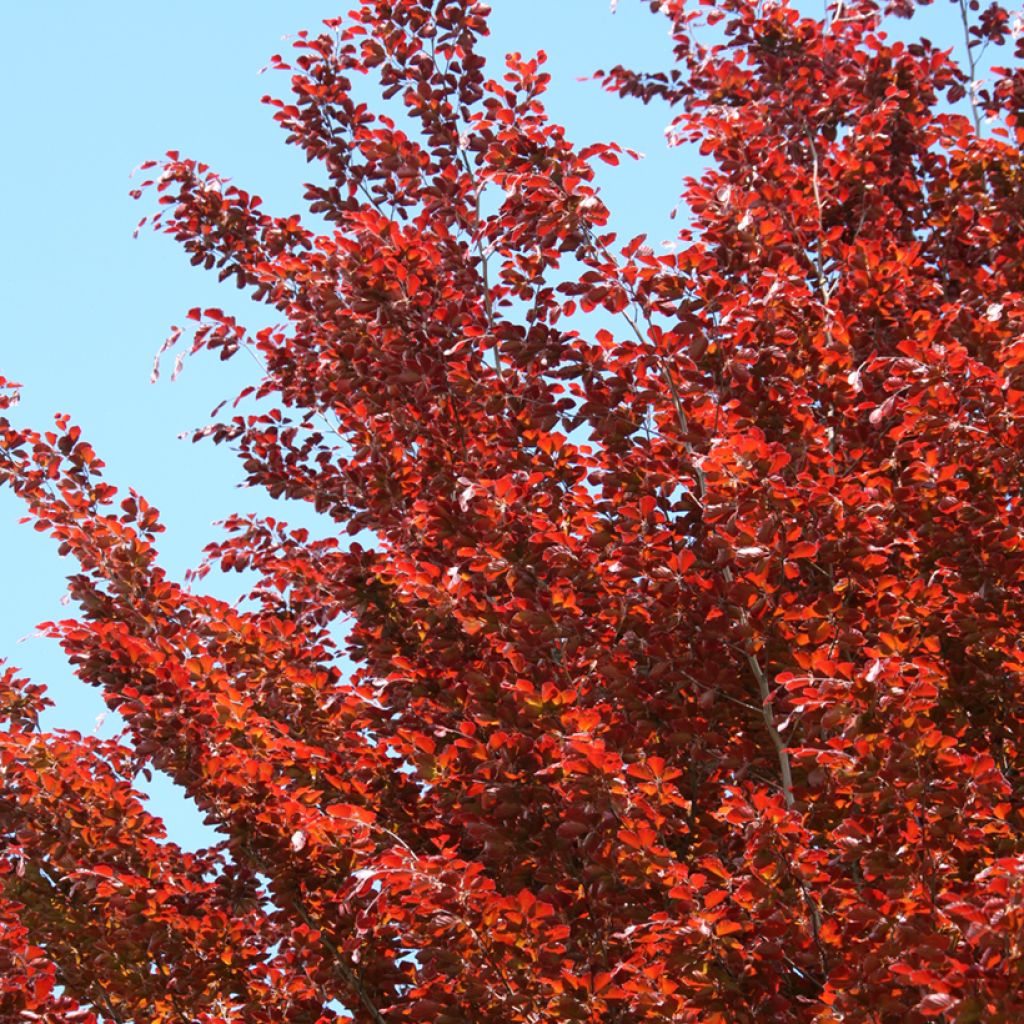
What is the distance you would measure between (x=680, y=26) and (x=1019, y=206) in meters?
2.43

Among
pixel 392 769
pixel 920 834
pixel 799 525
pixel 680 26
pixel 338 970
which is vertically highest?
pixel 680 26

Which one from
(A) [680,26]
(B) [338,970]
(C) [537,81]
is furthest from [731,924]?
(A) [680,26]

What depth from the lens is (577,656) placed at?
4.04 m

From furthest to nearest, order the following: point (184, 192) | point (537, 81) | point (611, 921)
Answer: point (184, 192) → point (537, 81) → point (611, 921)

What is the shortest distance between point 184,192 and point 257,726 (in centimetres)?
296

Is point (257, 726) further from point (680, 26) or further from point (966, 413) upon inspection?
point (680, 26)

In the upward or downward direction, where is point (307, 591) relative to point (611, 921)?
upward

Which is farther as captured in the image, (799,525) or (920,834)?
(799,525)

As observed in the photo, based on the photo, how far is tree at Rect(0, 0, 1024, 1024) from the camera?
3156 mm

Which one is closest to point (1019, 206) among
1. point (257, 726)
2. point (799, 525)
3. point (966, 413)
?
point (966, 413)

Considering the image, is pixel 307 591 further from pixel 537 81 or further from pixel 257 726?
pixel 537 81

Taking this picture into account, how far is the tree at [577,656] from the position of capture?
316 centimetres

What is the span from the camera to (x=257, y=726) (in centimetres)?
448

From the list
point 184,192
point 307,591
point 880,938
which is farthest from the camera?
point 184,192
